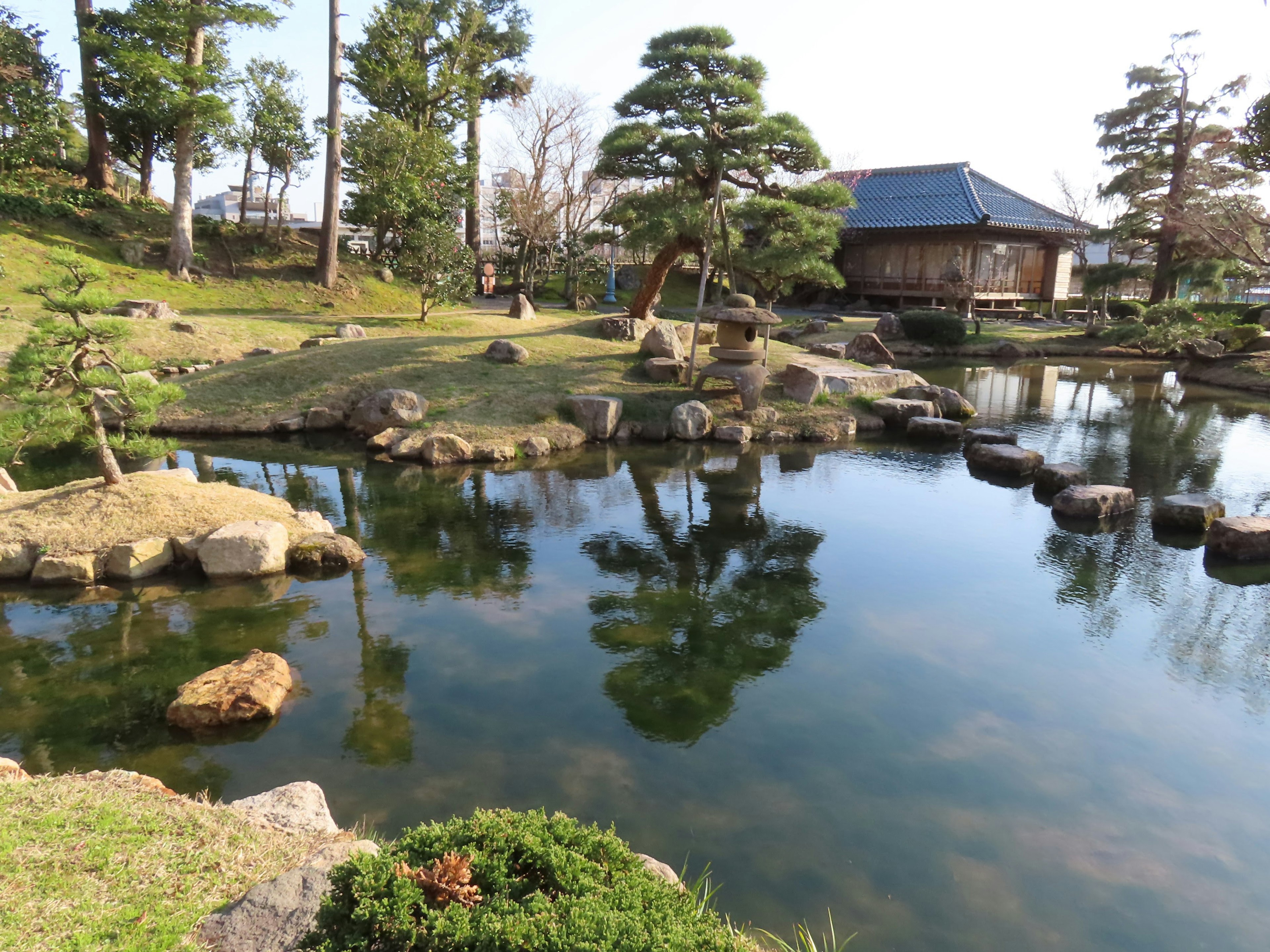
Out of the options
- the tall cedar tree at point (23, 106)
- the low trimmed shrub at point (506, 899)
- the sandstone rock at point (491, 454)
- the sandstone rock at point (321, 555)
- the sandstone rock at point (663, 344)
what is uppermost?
the tall cedar tree at point (23, 106)

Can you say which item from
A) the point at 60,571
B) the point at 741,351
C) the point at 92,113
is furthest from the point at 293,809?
the point at 92,113

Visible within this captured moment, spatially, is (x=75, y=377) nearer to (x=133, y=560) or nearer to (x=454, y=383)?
(x=133, y=560)

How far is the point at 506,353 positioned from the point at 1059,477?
10933 millimetres

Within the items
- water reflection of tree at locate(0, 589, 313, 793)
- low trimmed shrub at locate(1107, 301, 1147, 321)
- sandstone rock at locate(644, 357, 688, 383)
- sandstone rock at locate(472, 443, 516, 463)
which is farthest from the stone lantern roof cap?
low trimmed shrub at locate(1107, 301, 1147, 321)

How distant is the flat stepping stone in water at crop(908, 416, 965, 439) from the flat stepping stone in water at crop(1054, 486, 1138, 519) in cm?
451

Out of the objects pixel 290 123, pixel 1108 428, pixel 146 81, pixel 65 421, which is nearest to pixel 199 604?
pixel 65 421

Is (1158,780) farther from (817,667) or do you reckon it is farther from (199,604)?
(199,604)

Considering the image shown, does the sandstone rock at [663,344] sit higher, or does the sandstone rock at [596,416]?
the sandstone rock at [663,344]

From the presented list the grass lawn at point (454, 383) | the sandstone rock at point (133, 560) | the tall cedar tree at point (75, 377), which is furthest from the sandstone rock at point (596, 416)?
the sandstone rock at point (133, 560)

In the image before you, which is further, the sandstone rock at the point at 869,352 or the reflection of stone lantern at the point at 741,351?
the sandstone rock at the point at 869,352

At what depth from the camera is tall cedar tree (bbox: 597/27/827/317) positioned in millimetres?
16016

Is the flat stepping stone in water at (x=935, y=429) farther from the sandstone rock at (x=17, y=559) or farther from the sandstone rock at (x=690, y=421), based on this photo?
the sandstone rock at (x=17, y=559)

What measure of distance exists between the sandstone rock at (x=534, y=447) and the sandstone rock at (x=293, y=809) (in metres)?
9.62

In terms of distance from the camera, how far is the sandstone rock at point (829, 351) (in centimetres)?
2247
